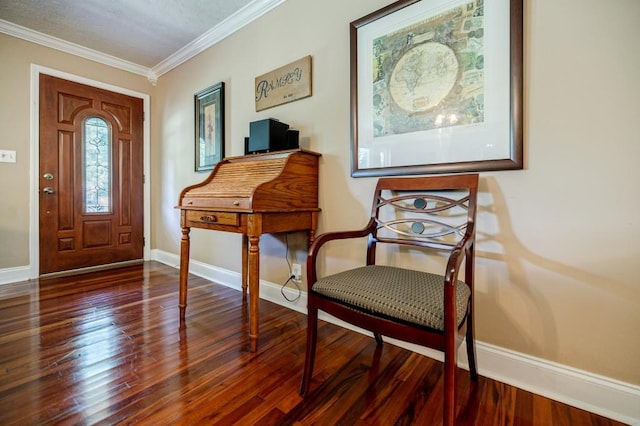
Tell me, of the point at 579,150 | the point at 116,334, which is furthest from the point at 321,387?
the point at 579,150

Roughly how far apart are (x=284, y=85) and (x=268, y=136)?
0.50 m

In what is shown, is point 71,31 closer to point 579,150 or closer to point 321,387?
point 321,387

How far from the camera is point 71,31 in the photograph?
8.61ft

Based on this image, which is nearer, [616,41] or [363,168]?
[616,41]

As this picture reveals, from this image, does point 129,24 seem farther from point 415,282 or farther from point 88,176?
point 415,282

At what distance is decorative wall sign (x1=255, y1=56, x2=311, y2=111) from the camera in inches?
76.5

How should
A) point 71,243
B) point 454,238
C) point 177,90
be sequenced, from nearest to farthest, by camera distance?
point 454,238 < point 71,243 < point 177,90

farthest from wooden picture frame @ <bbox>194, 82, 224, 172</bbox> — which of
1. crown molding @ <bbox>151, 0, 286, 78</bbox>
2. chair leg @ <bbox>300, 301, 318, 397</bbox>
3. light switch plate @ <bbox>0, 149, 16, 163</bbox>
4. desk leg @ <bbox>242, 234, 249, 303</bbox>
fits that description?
chair leg @ <bbox>300, 301, 318, 397</bbox>

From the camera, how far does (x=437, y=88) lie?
4.57 feet

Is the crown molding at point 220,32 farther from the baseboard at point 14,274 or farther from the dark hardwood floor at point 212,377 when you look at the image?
the baseboard at point 14,274

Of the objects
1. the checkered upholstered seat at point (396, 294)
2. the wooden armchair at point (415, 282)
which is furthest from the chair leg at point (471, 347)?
the checkered upholstered seat at point (396, 294)

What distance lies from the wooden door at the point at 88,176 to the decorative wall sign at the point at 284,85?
2049 mm

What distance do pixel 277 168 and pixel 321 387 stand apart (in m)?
1.18

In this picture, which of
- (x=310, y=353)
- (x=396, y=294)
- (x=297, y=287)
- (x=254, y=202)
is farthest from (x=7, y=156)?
(x=396, y=294)
